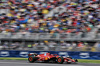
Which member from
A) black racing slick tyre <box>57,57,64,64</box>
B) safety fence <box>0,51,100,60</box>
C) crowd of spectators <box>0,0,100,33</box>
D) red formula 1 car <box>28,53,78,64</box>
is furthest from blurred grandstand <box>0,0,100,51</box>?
black racing slick tyre <box>57,57,64,64</box>

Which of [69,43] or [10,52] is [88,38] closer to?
[69,43]

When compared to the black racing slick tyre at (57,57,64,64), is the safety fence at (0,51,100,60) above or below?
below

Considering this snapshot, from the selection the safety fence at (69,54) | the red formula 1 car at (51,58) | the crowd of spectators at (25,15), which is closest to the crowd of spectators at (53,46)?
the safety fence at (69,54)

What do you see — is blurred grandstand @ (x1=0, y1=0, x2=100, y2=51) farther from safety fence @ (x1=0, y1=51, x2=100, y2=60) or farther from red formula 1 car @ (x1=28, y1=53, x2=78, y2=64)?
red formula 1 car @ (x1=28, y1=53, x2=78, y2=64)

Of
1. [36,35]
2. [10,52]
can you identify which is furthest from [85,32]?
[10,52]

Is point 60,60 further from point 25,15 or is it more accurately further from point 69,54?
point 25,15

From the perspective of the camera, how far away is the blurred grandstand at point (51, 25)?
18391 millimetres

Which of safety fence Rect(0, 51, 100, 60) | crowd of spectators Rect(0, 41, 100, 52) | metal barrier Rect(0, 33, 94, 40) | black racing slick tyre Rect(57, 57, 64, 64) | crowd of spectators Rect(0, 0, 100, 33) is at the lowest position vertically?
safety fence Rect(0, 51, 100, 60)

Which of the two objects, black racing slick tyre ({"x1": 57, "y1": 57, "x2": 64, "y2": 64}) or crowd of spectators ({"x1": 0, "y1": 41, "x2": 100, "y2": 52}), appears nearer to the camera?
black racing slick tyre ({"x1": 57, "y1": 57, "x2": 64, "y2": 64})

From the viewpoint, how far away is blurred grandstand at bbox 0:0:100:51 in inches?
724

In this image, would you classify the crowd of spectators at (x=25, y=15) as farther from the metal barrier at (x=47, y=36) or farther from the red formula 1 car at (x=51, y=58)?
Answer: the red formula 1 car at (x=51, y=58)

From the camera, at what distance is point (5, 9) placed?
2461 cm

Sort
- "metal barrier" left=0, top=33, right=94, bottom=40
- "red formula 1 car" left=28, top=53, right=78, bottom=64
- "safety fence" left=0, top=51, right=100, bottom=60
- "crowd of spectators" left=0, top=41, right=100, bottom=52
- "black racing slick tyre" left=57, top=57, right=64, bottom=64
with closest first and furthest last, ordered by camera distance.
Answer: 1. "black racing slick tyre" left=57, top=57, right=64, bottom=64
2. "red formula 1 car" left=28, top=53, right=78, bottom=64
3. "crowd of spectators" left=0, top=41, right=100, bottom=52
4. "safety fence" left=0, top=51, right=100, bottom=60
5. "metal barrier" left=0, top=33, right=94, bottom=40

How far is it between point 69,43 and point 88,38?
65.7 inches
